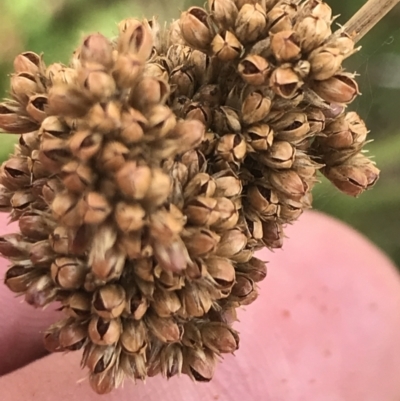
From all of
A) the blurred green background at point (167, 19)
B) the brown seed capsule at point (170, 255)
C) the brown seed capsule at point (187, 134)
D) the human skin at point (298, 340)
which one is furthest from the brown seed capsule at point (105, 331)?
the blurred green background at point (167, 19)

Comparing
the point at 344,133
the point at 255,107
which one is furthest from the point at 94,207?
the point at 344,133

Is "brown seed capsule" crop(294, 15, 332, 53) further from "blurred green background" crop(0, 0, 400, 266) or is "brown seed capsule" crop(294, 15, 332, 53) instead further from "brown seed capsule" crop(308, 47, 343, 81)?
"blurred green background" crop(0, 0, 400, 266)

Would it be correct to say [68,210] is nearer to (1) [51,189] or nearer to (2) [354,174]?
(1) [51,189]

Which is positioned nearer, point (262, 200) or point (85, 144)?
point (85, 144)

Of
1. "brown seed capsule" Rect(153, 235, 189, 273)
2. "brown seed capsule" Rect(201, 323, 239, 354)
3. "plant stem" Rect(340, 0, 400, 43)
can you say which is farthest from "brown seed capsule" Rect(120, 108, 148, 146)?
"plant stem" Rect(340, 0, 400, 43)

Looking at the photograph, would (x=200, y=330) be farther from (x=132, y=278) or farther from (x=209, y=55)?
(x=209, y=55)

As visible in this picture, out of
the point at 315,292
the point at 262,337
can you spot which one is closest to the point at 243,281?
the point at 262,337
